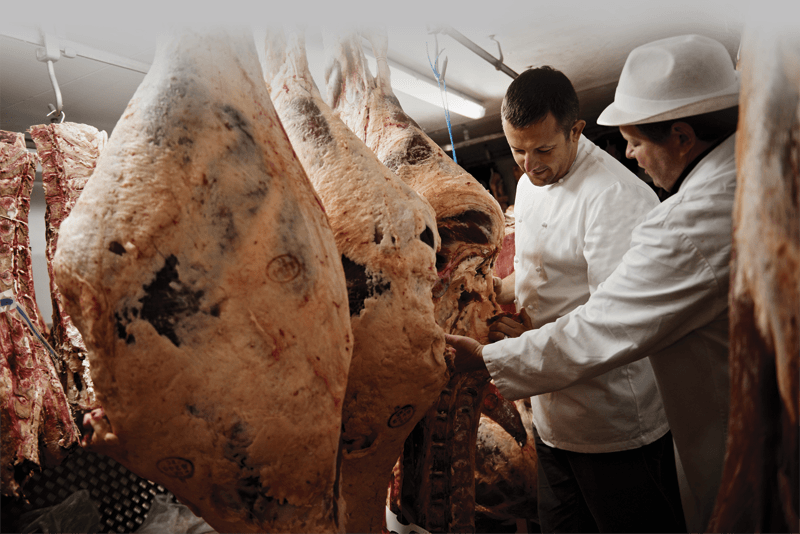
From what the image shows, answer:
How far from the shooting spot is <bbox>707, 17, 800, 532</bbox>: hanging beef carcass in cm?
46

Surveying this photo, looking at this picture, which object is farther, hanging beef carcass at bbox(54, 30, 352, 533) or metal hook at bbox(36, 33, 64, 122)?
metal hook at bbox(36, 33, 64, 122)

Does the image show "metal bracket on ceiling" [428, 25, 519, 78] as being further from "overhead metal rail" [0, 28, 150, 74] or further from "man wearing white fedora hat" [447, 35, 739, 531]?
"overhead metal rail" [0, 28, 150, 74]

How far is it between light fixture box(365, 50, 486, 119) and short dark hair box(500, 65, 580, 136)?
0.69 m

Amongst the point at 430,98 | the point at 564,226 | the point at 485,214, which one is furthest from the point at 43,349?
Answer: the point at 430,98

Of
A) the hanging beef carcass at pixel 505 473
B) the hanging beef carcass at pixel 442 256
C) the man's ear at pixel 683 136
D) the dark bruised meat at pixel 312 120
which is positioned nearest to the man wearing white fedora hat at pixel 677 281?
the man's ear at pixel 683 136

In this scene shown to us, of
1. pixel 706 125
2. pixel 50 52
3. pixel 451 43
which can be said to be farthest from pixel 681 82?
pixel 50 52

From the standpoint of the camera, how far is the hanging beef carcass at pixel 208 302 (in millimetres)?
732

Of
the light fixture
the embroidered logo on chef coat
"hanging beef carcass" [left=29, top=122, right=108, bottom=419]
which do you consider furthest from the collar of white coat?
"hanging beef carcass" [left=29, top=122, right=108, bottom=419]

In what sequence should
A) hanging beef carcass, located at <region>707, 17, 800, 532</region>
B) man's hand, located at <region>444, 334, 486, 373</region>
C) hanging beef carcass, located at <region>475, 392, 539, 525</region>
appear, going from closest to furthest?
hanging beef carcass, located at <region>707, 17, 800, 532</region> → man's hand, located at <region>444, 334, 486, 373</region> → hanging beef carcass, located at <region>475, 392, 539, 525</region>

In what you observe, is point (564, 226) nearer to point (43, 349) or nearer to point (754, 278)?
point (754, 278)

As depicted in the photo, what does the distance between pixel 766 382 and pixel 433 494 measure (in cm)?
114

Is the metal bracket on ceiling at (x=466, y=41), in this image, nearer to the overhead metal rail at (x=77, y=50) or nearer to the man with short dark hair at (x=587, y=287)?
the man with short dark hair at (x=587, y=287)

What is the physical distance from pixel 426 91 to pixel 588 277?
1493mm

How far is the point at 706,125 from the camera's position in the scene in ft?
3.95
